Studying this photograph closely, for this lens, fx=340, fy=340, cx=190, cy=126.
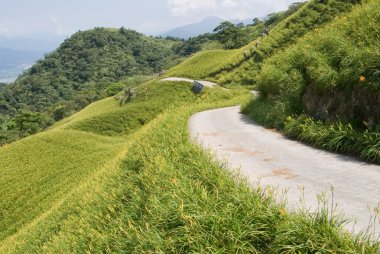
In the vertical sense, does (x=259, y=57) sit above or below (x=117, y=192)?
above

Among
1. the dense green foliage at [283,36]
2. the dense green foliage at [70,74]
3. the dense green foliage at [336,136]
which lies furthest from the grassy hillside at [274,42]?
the dense green foliage at [70,74]

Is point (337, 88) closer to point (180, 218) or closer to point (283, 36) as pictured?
point (180, 218)

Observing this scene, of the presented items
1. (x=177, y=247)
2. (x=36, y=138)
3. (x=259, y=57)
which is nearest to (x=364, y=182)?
(x=177, y=247)

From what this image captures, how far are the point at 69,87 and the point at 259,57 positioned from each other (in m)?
139

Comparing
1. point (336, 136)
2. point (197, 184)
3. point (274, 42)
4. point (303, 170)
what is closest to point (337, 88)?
point (336, 136)

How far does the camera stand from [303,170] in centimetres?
788

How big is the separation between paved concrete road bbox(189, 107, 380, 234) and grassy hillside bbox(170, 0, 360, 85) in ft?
105

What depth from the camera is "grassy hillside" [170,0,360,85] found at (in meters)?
42.3

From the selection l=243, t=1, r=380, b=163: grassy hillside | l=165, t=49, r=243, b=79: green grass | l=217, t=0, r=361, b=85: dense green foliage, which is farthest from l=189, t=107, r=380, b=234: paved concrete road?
l=165, t=49, r=243, b=79: green grass

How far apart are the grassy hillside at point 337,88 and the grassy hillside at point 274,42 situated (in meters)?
29.8

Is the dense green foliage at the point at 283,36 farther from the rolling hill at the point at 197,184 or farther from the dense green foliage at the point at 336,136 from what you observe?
the dense green foliage at the point at 336,136

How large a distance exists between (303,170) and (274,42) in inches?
1610

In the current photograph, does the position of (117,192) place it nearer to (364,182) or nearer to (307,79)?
(364,182)

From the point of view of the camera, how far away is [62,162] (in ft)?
83.0
